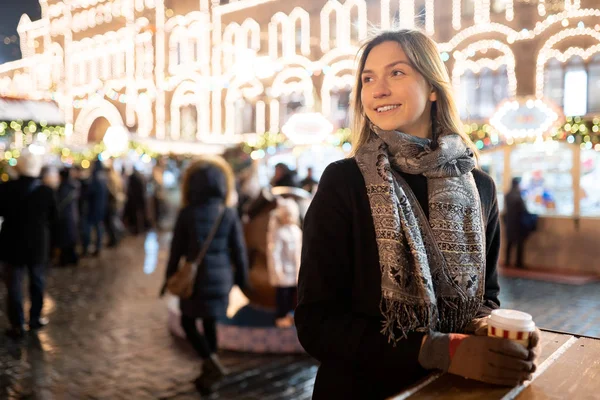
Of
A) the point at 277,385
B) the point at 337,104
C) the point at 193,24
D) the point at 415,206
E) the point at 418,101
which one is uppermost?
the point at 193,24

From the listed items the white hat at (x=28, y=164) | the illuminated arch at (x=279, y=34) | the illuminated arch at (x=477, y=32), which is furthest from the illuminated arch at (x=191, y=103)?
the white hat at (x=28, y=164)

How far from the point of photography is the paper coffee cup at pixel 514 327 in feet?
4.39

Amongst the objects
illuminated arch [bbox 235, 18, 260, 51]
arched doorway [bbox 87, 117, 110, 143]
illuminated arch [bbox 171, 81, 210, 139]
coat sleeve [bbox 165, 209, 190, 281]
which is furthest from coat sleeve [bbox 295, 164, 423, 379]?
arched doorway [bbox 87, 117, 110, 143]

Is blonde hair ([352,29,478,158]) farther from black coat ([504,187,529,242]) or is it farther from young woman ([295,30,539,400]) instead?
black coat ([504,187,529,242])

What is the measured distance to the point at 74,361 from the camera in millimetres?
4977

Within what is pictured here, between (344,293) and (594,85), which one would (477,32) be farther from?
(344,293)

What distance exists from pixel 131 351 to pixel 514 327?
4573mm

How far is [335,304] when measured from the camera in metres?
1.53

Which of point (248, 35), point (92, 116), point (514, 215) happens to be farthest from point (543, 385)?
point (92, 116)

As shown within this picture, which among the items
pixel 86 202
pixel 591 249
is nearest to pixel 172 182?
pixel 86 202

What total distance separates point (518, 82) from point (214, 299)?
15.2m

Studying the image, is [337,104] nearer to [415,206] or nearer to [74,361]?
[74,361]

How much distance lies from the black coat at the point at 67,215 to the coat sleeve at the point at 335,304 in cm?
895

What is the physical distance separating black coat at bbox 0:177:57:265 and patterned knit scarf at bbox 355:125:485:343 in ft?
17.0
